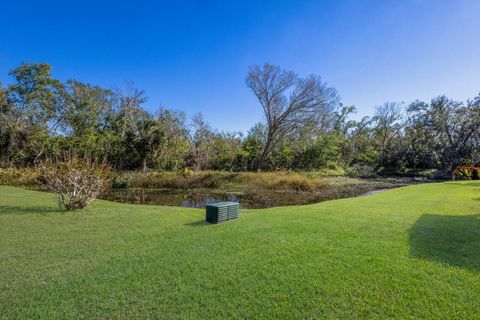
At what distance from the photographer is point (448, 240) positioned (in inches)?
140

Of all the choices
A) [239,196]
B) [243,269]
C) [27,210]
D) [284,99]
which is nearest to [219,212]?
[243,269]

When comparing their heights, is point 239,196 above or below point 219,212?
below

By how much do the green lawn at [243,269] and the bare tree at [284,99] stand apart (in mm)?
15784

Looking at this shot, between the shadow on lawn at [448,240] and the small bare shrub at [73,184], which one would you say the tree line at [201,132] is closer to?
the small bare shrub at [73,184]

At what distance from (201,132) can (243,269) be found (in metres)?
21.5

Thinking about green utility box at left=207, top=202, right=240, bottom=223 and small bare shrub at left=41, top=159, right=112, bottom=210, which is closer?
green utility box at left=207, top=202, right=240, bottom=223

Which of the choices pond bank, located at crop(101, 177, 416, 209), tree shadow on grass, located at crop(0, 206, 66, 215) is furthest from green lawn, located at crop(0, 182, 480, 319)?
pond bank, located at crop(101, 177, 416, 209)

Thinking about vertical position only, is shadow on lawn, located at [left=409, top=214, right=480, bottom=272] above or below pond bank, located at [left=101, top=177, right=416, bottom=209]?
above

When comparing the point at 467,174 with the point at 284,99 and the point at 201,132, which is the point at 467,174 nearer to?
the point at 284,99

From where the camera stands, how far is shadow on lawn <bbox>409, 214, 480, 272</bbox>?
299 cm

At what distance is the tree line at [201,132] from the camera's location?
53.4ft

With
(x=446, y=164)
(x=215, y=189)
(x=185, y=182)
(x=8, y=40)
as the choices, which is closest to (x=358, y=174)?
(x=446, y=164)

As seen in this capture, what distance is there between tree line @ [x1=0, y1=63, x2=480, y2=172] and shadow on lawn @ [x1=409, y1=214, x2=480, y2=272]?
15479 mm

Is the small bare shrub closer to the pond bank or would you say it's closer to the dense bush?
the pond bank
